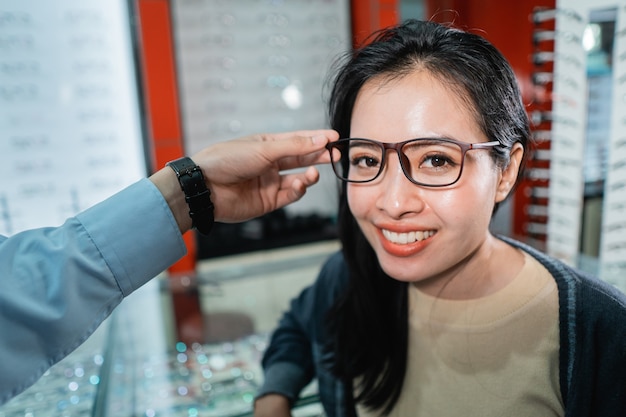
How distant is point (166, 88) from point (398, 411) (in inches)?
87.0

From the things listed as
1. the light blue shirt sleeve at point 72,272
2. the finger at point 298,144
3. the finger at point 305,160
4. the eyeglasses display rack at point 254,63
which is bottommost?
the light blue shirt sleeve at point 72,272

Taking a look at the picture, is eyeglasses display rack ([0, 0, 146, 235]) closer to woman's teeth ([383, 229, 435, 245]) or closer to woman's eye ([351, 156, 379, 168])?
woman's eye ([351, 156, 379, 168])

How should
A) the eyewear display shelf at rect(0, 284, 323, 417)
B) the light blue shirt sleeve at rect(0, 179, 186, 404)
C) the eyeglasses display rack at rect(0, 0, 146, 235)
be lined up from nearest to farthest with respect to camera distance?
the light blue shirt sleeve at rect(0, 179, 186, 404), the eyewear display shelf at rect(0, 284, 323, 417), the eyeglasses display rack at rect(0, 0, 146, 235)

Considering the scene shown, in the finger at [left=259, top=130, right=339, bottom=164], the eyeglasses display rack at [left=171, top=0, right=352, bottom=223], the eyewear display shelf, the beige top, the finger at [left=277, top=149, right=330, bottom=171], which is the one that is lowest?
the eyewear display shelf

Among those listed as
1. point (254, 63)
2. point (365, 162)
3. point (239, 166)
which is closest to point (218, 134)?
point (254, 63)

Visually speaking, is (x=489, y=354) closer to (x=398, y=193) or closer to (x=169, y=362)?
(x=398, y=193)

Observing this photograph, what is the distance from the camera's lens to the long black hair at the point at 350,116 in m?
→ 0.96

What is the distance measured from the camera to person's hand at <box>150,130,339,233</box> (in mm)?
1025

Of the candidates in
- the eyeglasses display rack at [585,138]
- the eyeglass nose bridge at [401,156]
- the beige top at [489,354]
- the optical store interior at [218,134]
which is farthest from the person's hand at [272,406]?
the eyeglasses display rack at [585,138]

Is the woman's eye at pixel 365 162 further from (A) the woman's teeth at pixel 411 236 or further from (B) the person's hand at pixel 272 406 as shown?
(B) the person's hand at pixel 272 406

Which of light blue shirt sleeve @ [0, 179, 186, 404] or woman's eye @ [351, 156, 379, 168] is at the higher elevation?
woman's eye @ [351, 156, 379, 168]

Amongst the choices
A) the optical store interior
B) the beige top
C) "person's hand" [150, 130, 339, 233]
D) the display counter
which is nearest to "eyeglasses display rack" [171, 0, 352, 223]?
the optical store interior

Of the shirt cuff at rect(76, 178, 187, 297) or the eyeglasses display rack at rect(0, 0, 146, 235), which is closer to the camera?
the shirt cuff at rect(76, 178, 187, 297)

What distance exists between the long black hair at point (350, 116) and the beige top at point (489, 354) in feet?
0.19
